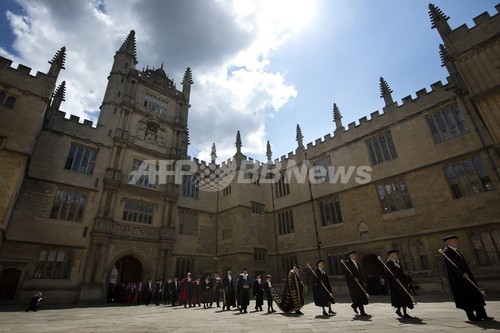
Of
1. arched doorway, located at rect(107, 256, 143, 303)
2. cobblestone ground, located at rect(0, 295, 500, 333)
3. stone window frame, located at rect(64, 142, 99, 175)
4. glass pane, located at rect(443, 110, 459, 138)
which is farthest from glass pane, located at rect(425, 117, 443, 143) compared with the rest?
stone window frame, located at rect(64, 142, 99, 175)

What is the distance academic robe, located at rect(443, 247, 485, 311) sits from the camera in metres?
5.34

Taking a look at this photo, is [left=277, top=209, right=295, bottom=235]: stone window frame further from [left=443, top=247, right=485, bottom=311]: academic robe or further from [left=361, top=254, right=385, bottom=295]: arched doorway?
[left=443, top=247, right=485, bottom=311]: academic robe

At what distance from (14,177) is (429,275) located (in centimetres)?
2186

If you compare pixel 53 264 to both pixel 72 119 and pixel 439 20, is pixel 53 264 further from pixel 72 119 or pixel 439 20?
pixel 439 20

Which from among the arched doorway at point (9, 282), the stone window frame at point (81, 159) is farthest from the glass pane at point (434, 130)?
the arched doorway at point (9, 282)

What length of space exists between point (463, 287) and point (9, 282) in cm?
1897

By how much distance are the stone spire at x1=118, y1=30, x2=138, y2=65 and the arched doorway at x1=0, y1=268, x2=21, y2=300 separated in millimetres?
17847

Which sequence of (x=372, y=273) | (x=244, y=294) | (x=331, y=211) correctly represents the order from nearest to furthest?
(x=244, y=294)
(x=372, y=273)
(x=331, y=211)

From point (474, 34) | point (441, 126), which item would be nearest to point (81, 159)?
point (441, 126)

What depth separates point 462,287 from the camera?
5.56 meters

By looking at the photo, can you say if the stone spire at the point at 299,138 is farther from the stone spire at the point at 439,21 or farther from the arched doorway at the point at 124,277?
the arched doorway at the point at 124,277

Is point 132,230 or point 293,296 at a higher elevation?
point 132,230

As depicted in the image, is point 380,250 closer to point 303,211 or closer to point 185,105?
point 303,211

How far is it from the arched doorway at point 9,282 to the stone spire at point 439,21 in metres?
27.0
